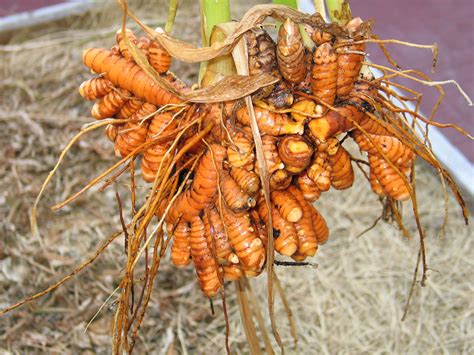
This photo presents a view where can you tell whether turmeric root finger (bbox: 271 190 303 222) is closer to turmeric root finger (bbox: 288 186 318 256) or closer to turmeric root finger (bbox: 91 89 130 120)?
turmeric root finger (bbox: 288 186 318 256)

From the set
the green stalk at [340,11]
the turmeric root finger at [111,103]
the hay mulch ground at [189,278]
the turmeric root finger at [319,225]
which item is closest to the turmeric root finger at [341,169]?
the turmeric root finger at [319,225]

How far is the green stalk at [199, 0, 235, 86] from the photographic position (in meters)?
0.80

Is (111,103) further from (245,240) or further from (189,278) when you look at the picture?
(189,278)

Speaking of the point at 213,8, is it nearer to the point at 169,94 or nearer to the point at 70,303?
the point at 169,94

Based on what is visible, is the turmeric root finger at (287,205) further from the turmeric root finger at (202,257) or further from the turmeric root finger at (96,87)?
the turmeric root finger at (96,87)

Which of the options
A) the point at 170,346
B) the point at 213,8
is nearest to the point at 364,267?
the point at 170,346

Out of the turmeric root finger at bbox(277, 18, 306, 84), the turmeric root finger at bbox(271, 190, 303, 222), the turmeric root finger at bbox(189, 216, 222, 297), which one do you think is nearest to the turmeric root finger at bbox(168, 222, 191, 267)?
the turmeric root finger at bbox(189, 216, 222, 297)

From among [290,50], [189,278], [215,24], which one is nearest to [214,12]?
[215,24]

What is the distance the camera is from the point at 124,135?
84cm

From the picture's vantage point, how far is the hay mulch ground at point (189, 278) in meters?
1.31

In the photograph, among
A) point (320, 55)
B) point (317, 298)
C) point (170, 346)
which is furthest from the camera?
point (317, 298)

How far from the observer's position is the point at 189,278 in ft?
4.67

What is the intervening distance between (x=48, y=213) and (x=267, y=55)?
0.96 m

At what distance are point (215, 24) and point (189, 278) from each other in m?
0.75
